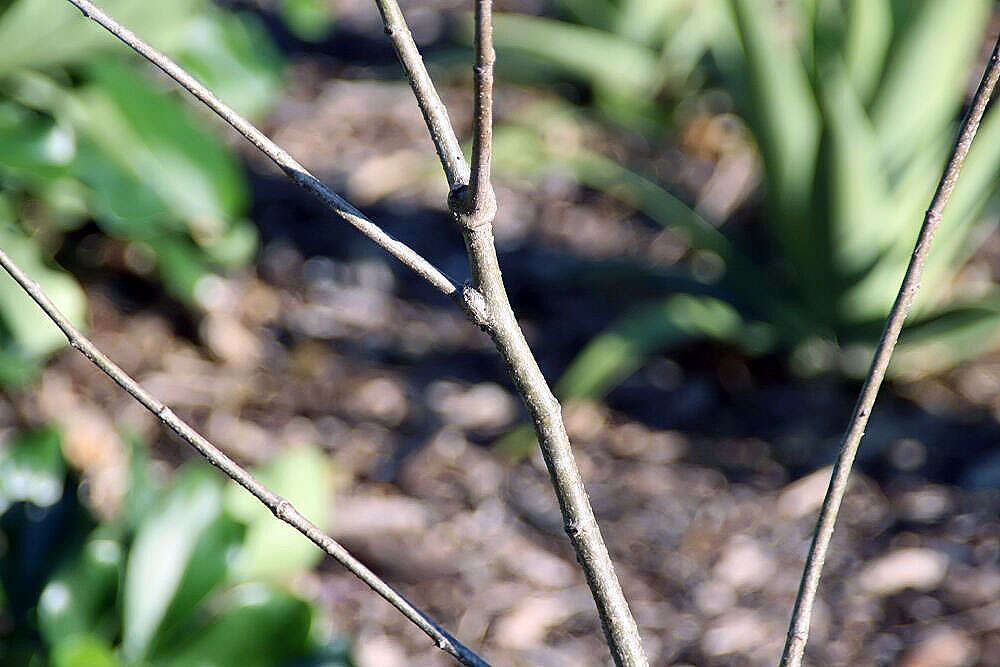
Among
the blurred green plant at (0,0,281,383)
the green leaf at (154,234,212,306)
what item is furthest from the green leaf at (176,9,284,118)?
the green leaf at (154,234,212,306)

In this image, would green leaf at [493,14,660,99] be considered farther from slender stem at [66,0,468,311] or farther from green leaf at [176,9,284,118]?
slender stem at [66,0,468,311]

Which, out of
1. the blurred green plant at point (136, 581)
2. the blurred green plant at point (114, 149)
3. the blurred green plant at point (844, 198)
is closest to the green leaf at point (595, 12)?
the blurred green plant at point (844, 198)

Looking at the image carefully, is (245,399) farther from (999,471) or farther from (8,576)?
(999,471)

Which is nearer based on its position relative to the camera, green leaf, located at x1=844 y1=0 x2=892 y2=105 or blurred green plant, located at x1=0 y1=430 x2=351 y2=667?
blurred green plant, located at x1=0 y1=430 x2=351 y2=667

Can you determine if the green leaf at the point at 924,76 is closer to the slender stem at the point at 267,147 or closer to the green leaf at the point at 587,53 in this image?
the green leaf at the point at 587,53

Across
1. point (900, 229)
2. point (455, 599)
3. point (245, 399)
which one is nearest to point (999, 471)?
point (900, 229)

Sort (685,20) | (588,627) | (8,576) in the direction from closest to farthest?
(8,576), (588,627), (685,20)

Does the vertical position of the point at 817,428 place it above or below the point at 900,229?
below
